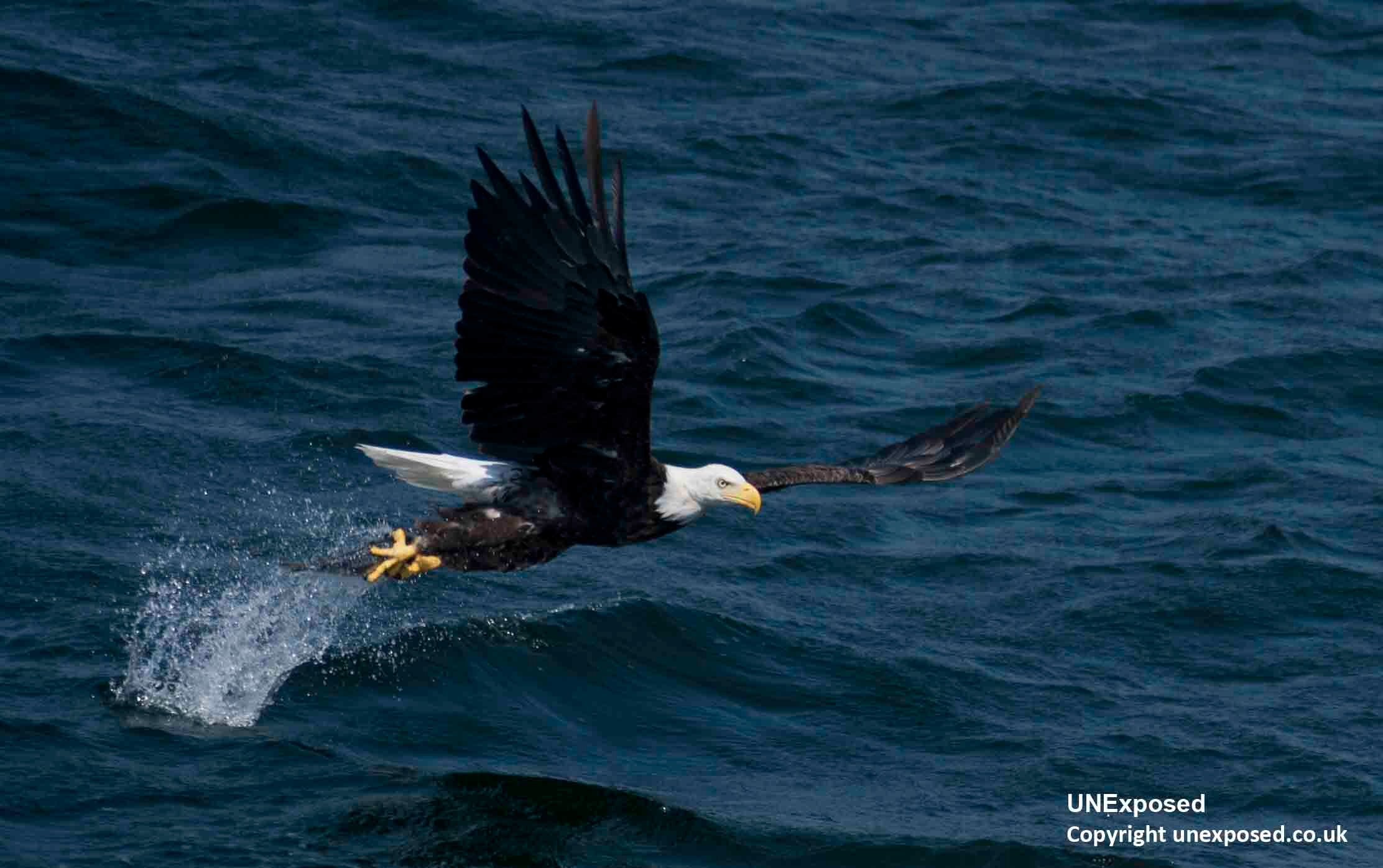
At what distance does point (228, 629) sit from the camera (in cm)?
909

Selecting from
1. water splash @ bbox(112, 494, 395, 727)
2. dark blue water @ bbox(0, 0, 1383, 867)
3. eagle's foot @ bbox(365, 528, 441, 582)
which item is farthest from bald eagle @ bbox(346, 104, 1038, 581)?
dark blue water @ bbox(0, 0, 1383, 867)

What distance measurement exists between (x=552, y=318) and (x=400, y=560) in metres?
1.25

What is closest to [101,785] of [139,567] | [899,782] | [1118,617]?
[139,567]

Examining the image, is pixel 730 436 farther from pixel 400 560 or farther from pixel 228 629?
pixel 400 560

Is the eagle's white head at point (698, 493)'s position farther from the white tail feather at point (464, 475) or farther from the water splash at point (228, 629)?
the water splash at point (228, 629)

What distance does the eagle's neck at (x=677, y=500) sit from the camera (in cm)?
786

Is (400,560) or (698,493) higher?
(698,493)

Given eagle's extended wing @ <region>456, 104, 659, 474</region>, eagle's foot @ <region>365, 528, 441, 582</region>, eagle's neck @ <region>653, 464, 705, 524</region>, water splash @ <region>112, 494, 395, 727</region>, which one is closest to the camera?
eagle's extended wing @ <region>456, 104, 659, 474</region>

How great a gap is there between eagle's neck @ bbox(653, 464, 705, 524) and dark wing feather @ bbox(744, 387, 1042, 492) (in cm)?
63

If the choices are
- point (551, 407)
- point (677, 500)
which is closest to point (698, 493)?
point (677, 500)

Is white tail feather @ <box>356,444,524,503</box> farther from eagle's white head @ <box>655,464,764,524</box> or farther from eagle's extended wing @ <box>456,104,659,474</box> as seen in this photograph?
eagle's white head @ <box>655,464,764,524</box>

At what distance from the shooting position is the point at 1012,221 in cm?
1576

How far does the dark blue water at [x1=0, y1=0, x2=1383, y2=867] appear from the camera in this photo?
8.52 meters

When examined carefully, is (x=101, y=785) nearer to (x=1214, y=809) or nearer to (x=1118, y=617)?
(x=1214, y=809)
